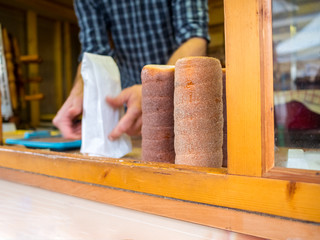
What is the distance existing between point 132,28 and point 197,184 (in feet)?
3.45

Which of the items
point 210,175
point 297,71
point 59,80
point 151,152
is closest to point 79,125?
point 151,152

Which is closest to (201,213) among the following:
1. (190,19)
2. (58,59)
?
(190,19)

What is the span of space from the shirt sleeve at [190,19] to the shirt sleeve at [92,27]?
30cm

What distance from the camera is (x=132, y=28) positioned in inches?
51.9

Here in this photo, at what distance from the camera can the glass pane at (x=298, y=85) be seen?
0.40m

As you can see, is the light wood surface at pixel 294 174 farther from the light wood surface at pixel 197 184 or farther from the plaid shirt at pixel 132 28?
the plaid shirt at pixel 132 28

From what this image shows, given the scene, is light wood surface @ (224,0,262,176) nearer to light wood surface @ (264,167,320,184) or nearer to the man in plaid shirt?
light wood surface @ (264,167,320,184)

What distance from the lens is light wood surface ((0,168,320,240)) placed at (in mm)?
345

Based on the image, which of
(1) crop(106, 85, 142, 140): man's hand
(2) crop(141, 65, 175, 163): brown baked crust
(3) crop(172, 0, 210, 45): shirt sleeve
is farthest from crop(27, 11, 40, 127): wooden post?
(2) crop(141, 65, 175, 163): brown baked crust

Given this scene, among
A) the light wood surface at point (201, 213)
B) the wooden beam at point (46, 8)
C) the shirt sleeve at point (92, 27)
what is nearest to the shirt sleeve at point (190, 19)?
the shirt sleeve at point (92, 27)

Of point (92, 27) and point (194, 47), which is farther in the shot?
point (92, 27)

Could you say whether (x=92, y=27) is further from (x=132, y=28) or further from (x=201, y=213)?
(x=201, y=213)

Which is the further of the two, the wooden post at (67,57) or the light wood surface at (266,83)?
the wooden post at (67,57)

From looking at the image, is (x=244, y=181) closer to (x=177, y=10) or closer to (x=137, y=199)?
(x=137, y=199)
